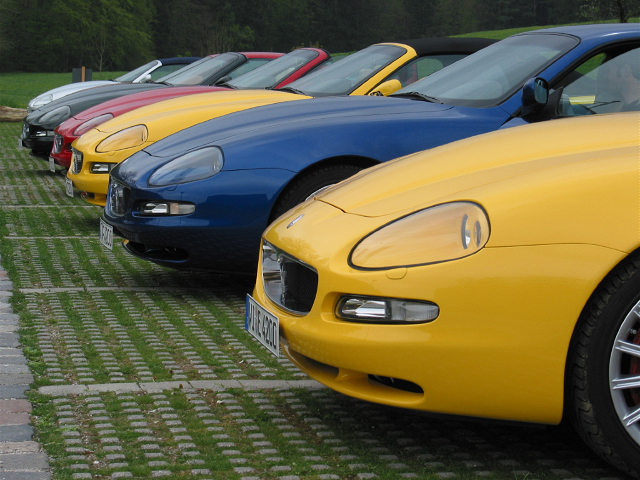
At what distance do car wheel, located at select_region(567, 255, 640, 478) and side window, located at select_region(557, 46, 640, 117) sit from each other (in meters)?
2.54

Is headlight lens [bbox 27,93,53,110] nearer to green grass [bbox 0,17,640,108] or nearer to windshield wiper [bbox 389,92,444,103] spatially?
green grass [bbox 0,17,640,108]

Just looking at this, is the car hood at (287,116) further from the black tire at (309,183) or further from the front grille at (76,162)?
the front grille at (76,162)

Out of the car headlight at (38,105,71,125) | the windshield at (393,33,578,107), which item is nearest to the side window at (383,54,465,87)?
the windshield at (393,33,578,107)

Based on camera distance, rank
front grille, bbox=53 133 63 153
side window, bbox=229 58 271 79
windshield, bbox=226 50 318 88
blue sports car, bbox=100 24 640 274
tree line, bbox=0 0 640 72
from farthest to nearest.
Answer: tree line, bbox=0 0 640 72
side window, bbox=229 58 271 79
windshield, bbox=226 50 318 88
front grille, bbox=53 133 63 153
blue sports car, bbox=100 24 640 274

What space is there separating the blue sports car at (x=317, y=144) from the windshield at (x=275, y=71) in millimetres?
4519

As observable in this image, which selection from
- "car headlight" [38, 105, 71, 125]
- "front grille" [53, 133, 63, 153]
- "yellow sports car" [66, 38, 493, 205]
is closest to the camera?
"yellow sports car" [66, 38, 493, 205]

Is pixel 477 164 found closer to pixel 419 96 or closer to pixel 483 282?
pixel 483 282

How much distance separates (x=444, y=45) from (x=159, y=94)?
3106mm

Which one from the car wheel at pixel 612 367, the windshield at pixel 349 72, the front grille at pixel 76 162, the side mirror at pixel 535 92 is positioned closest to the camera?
the car wheel at pixel 612 367

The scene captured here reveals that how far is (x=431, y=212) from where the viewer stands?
125 inches

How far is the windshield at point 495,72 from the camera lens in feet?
18.3

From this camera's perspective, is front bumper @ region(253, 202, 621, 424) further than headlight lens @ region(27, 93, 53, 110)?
No

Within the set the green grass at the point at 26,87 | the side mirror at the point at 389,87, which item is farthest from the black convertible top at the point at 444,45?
the green grass at the point at 26,87

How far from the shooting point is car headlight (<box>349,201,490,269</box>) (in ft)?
9.90
